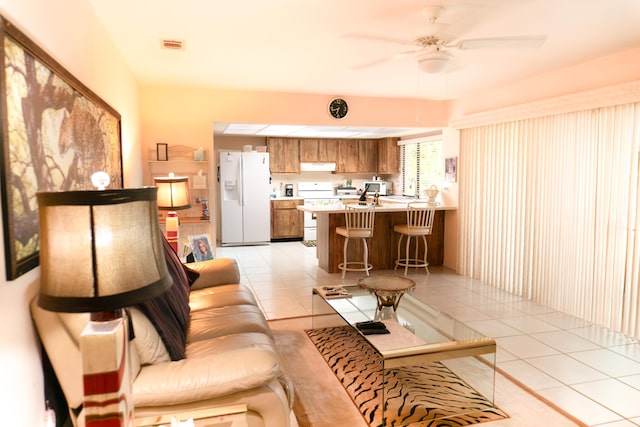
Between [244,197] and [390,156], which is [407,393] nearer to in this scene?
[244,197]

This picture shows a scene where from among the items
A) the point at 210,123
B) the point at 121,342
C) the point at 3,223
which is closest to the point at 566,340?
the point at 121,342

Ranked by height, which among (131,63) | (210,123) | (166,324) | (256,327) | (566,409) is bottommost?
(566,409)

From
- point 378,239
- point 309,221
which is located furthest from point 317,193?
point 378,239

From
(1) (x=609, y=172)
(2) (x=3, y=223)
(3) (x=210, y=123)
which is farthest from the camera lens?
(3) (x=210, y=123)

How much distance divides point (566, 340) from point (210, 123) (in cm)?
430

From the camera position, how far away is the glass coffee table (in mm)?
2428

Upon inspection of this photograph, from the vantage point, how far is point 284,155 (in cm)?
876

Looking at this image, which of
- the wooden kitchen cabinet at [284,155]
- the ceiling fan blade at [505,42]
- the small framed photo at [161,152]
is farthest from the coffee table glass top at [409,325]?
the wooden kitchen cabinet at [284,155]

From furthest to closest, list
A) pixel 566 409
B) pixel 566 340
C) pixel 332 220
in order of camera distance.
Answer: pixel 332 220, pixel 566 340, pixel 566 409

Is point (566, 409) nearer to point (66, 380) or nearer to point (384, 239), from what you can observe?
point (66, 380)

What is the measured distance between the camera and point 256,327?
252 centimetres

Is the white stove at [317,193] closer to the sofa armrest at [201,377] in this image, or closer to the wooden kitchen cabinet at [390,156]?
the wooden kitchen cabinet at [390,156]

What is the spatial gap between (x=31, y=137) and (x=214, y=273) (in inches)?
82.7

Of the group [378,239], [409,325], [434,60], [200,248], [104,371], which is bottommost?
[409,325]
